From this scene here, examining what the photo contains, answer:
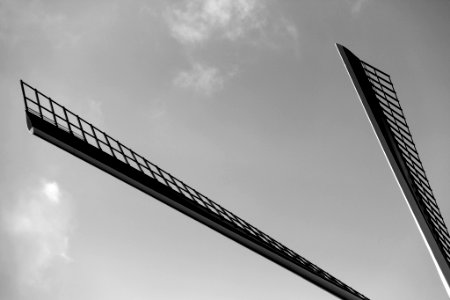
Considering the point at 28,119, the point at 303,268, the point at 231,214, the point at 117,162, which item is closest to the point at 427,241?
the point at 303,268

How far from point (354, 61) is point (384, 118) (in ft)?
5.40

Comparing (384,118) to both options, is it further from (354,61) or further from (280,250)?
(280,250)

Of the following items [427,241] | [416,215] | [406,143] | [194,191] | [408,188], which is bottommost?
[427,241]

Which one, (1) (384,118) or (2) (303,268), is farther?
(1) (384,118)

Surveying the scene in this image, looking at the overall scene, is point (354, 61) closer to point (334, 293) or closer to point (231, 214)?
point (231, 214)

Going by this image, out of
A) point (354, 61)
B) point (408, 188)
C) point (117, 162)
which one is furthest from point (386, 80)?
point (117, 162)

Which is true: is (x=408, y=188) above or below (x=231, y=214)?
below

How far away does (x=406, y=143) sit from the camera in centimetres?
934

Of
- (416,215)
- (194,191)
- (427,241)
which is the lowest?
(427,241)

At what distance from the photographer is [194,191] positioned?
8.57 meters

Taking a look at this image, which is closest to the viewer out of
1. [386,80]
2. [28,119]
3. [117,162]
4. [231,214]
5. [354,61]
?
[28,119]

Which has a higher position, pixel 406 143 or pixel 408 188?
pixel 406 143

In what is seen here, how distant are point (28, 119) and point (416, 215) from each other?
24.1ft

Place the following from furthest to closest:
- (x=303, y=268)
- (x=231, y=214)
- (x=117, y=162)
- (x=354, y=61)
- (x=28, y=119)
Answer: (x=354, y=61) < (x=231, y=214) < (x=303, y=268) < (x=117, y=162) < (x=28, y=119)
